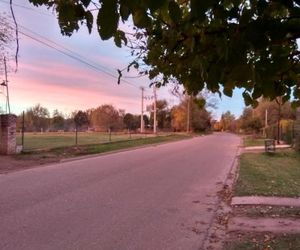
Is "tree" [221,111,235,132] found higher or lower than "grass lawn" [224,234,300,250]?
higher

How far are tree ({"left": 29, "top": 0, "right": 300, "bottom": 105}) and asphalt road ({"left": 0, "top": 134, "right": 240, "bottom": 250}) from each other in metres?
4.22

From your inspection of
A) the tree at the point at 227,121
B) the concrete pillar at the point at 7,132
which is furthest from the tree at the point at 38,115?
the concrete pillar at the point at 7,132

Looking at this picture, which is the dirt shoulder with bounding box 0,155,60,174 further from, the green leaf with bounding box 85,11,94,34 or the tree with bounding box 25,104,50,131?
the tree with bounding box 25,104,50,131

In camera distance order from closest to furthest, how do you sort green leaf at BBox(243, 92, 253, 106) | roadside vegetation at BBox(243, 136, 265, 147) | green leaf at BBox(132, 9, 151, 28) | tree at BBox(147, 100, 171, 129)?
1. green leaf at BBox(132, 9, 151, 28)
2. green leaf at BBox(243, 92, 253, 106)
3. roadside vegetation at BBox(243, 136, 265, 147)
4. tree at BBox(147, 100, 171, 129)

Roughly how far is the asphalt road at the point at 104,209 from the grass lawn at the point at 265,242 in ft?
2.17

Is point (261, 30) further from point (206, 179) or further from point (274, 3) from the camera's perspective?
point (206, 179)

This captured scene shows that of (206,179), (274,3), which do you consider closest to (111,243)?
(274,3)

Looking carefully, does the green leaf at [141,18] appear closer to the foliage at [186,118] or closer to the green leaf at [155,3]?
the green leaf at [155,3]

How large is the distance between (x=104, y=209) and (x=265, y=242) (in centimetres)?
412

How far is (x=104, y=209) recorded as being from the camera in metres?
10.9

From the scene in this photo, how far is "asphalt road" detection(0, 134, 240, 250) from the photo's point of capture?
8102 millimetres

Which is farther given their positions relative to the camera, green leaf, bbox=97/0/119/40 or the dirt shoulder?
the dirt shoulder

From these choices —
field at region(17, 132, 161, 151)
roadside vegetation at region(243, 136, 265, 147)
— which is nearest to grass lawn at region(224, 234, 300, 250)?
field at region(17, 132, 161, 151)

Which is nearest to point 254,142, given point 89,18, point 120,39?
point 120,39
